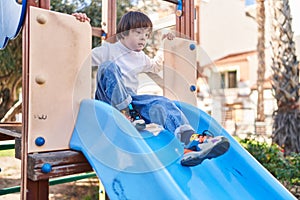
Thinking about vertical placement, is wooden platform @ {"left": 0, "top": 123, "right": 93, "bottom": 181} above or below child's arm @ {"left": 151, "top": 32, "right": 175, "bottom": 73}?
below

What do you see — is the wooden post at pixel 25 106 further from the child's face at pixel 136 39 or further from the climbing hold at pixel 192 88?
the climbing hold at pixel 192 88

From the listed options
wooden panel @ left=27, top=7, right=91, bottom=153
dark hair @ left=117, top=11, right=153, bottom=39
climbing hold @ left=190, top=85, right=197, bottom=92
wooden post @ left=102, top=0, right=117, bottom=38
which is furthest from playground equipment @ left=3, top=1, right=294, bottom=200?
wooden post @ left=102, top=0, right=117, bottom=38

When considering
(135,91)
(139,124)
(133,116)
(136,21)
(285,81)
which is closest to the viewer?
(139,124)

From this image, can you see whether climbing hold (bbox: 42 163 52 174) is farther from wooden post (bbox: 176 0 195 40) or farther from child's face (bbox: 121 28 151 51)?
wooden post (bbox: 176 0 195 40)

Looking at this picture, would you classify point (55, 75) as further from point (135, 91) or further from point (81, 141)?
point (135, 91)

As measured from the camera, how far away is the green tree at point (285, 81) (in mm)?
4160

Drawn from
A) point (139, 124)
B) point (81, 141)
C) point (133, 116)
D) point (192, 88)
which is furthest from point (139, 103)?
point (192, 88)

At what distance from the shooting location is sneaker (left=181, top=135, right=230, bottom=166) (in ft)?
4.43

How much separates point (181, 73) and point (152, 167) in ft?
4.06

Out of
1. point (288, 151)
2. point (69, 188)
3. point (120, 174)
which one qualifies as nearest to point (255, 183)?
point (120, 174)

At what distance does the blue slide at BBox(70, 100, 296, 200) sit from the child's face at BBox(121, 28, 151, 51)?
0.59 m

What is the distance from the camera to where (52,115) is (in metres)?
1.51

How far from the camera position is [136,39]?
78.7 inches

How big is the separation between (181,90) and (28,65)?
4.08ft
